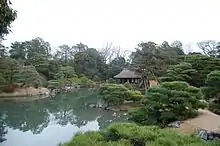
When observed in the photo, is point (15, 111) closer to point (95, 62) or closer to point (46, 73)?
point (46, 73)

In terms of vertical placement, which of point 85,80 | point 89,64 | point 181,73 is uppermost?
point 89,64

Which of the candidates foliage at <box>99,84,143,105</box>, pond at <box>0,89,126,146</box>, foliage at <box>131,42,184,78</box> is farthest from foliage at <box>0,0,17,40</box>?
foliage at <box>131,42,184,78</box>

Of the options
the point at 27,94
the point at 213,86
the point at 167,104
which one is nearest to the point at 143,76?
the point at 27,94

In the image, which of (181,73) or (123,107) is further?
(123,107)

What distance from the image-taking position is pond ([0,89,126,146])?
9266 mm

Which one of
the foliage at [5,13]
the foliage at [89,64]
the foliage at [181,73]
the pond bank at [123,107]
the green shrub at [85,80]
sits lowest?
the pond bank at [123,107]

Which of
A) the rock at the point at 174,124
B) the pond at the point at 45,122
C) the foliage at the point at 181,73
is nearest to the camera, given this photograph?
the rock at the point at 174,124

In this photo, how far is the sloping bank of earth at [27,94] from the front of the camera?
68.7 feet

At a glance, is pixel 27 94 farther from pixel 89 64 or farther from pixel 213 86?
pixel 213 86

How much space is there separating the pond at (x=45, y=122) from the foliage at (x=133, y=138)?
18.8 ft

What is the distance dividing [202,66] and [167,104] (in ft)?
21.6

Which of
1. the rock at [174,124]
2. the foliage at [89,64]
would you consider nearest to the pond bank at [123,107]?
the rock at [174,124]

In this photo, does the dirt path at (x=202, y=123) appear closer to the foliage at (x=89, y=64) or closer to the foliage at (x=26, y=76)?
the foliage at (x=26, y=76)

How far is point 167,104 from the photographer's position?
27.9 ft
